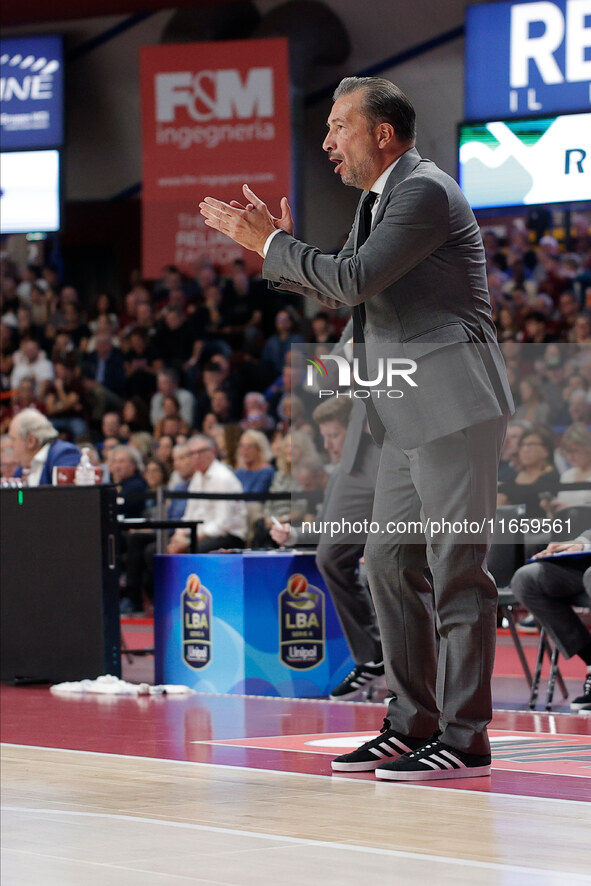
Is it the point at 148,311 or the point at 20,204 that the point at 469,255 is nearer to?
the point at 148,311

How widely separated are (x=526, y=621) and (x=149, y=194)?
9600 mm

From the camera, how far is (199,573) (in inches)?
257

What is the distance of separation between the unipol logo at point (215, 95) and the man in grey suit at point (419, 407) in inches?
441

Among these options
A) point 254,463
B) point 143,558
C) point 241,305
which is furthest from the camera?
point 241,305

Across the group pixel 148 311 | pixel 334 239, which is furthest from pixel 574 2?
pixel 148 311

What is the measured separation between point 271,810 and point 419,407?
1.08 meters

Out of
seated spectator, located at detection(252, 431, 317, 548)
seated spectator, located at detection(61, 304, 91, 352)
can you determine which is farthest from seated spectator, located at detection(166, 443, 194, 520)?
seated spectator, located at detection(61, 304, 91, 352)

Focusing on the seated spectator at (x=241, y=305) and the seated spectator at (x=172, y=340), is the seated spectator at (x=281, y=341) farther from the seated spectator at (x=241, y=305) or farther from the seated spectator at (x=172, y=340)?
the seated spectator at (x=172, y=340)

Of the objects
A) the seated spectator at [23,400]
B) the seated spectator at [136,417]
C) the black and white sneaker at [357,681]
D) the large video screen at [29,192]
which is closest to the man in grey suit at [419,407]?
the black and white sneaker at [357,681]

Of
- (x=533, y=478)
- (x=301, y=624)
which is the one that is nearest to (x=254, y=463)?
(x=533, y=478)

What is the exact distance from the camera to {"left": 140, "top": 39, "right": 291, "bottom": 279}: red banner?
14547 mm

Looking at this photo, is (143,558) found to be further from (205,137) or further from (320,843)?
(320,843)

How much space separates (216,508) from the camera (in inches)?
368

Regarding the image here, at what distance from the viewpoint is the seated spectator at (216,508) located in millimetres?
9203
